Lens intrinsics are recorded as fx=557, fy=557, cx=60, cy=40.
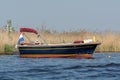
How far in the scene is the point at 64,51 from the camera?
45.4 m

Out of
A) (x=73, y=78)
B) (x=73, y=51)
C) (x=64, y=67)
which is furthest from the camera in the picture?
(x=73, y=51)

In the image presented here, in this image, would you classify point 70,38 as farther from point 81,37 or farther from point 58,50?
point 58,50

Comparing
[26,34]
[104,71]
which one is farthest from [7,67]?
[26,34]

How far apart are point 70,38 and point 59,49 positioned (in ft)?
24.7

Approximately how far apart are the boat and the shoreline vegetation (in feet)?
10.3

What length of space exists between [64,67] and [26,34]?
1691cm

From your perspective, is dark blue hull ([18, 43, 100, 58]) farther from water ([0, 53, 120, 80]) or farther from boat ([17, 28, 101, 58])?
water ([0, 53, 120, 80])

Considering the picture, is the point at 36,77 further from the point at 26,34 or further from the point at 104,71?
the point at 26,34

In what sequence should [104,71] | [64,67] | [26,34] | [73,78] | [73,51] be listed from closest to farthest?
[73,78] < [104,71] < [64,67] < [73,51] < [26,34]

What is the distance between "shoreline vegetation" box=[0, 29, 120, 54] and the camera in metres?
49.3

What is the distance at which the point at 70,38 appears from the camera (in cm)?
5256

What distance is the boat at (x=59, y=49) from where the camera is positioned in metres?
44.8

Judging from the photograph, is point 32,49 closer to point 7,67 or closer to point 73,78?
point 7,67

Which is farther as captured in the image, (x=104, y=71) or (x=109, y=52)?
(x=109, y=52)
